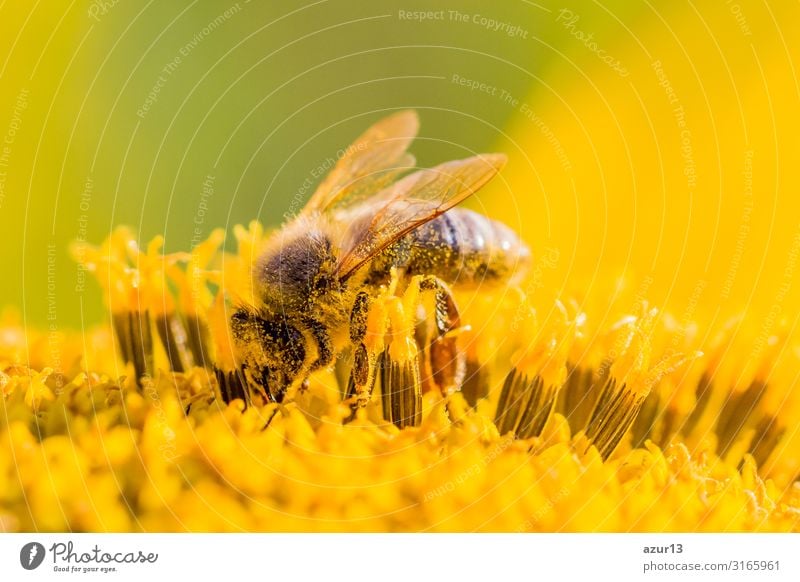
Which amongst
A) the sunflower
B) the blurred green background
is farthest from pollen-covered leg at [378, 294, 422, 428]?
the blurred green background

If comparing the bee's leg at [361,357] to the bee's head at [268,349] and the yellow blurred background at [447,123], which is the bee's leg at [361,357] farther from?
the yellow blurred background at [447,123]

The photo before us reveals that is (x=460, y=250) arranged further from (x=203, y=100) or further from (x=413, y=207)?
(x=203, y=100)

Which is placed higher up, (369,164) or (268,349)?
(369,164)

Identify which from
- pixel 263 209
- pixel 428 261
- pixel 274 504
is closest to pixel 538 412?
pixel 428 261

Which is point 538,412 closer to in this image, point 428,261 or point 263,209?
point 428,261

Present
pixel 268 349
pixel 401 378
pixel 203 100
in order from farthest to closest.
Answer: pixel 203 100
pixel 401 378
pixel 268 349

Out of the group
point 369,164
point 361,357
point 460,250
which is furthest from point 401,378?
point 369,164

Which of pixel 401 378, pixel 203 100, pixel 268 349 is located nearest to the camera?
pixel 268 349
